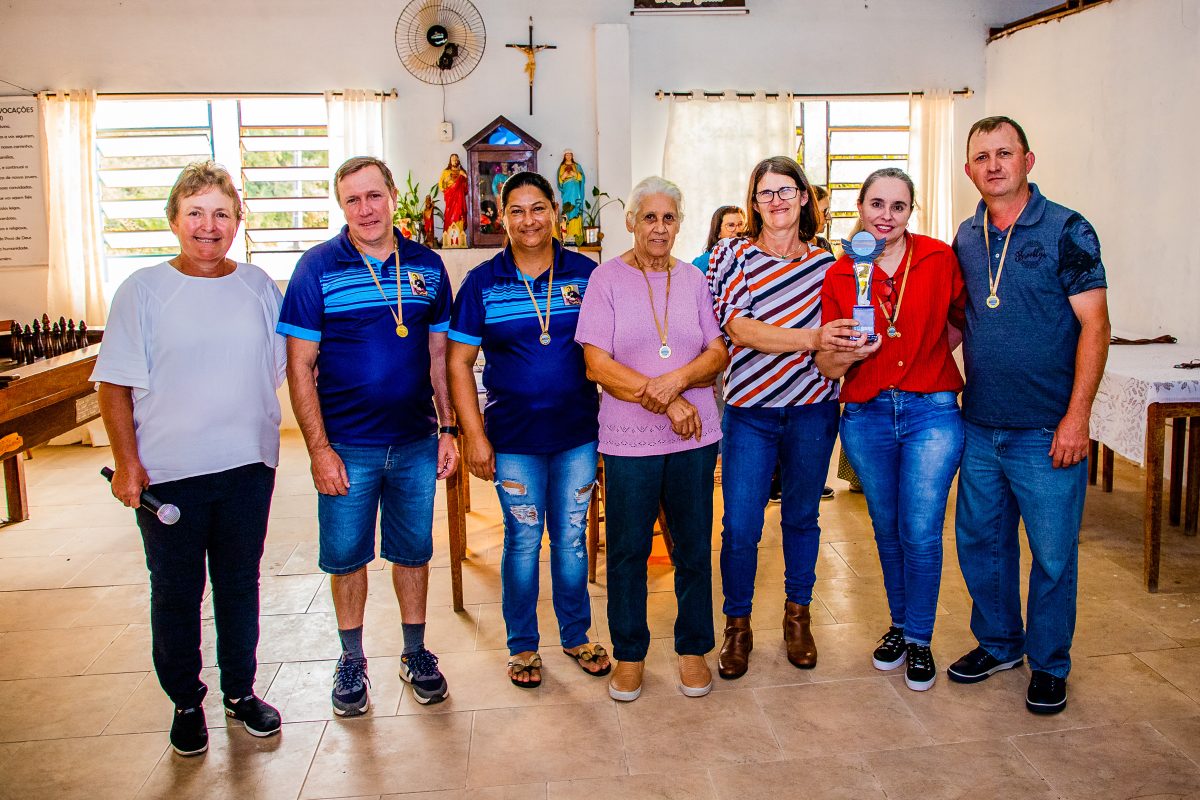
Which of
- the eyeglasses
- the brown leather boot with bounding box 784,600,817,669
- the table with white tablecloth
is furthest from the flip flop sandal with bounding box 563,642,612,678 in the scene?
the table with white tablecloth

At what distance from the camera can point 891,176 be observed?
261 centimetres

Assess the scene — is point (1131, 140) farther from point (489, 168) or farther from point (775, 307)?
point (489, 168)

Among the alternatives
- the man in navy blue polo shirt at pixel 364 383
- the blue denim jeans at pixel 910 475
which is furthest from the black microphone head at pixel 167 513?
the blue denim jeans at pixel 910 475

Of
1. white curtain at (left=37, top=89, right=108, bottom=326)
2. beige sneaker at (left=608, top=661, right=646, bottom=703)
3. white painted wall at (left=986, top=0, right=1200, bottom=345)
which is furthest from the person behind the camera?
white curtain at (left=37, top=89, right=108, bottom=326)

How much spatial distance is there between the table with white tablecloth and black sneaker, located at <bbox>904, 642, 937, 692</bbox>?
129cm

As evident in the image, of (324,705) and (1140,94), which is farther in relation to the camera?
(1140,94)

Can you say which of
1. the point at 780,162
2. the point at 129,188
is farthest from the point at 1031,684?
the point at 129,188

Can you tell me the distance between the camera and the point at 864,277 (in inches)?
Answer: 97.5

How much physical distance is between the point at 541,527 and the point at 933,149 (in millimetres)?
5492

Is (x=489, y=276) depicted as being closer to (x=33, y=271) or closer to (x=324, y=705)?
(x=324, y=705)

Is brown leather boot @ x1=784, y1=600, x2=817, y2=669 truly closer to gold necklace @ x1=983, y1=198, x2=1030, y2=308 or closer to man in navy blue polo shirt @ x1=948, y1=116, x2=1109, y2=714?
man in navy blue polo shirt @ x1=948, y1=116, x2=1109, y2=714

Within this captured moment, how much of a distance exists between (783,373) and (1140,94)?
4030 mm

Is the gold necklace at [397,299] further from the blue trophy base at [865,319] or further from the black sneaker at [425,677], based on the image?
the blue trophy base at [865,319]

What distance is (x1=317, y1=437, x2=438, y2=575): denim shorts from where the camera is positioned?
2607 mm
